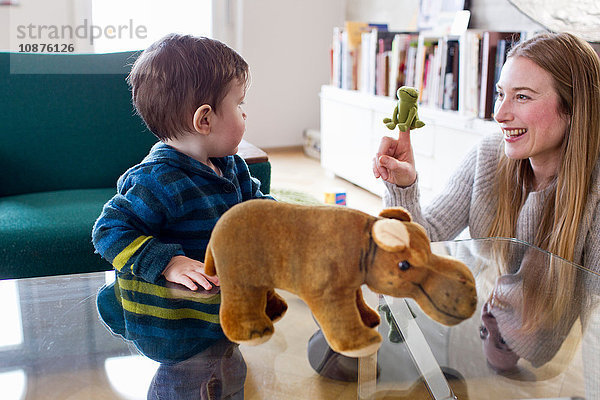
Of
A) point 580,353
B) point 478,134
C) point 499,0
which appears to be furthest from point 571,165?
point 499,0

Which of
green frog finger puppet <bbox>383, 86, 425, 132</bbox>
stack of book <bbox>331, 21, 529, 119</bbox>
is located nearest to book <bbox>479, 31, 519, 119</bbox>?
stack of book <bbox>331, 21, 529, 119</bbox>

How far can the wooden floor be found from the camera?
305 centimetres

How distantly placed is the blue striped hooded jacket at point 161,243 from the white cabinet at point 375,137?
140 centimetres

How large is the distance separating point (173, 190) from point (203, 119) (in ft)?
0.43

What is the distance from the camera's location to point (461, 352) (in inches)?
30.8

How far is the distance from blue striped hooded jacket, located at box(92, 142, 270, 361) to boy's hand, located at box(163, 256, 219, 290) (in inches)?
0.5

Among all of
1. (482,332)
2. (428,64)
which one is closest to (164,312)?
(482,332)

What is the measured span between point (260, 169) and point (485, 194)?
2.16 ft

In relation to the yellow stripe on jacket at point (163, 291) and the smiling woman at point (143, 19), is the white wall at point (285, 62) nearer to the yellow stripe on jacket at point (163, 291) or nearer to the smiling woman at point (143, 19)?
the smiling woman at point (143, 19)

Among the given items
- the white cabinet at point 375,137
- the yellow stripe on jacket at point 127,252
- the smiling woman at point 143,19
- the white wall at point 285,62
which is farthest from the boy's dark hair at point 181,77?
the white wall at point 285,62

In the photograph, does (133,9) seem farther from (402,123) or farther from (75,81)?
(402,123)

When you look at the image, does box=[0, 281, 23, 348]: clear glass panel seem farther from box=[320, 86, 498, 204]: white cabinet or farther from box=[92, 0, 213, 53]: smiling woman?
box=[92, 0, 213, 53]: smiling woman

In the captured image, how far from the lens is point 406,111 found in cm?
99

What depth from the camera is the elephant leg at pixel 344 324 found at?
0.61 m
